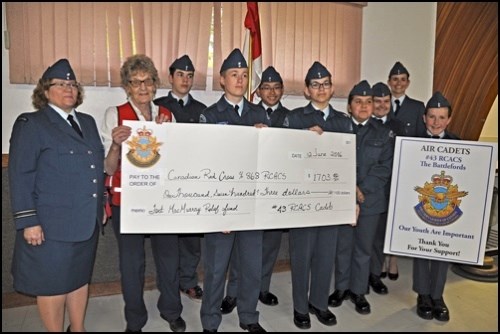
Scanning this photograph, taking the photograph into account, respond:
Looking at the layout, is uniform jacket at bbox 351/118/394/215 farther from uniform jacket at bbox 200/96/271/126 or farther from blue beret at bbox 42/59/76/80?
blue beret at bbox 42/59/76/80

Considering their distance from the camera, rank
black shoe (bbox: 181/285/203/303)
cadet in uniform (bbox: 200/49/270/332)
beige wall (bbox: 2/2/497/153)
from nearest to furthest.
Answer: cadet in uniform (bbox: 200/49/270/332) < black shoe (bbox: 181/285/203/303) < beige wall (bbox: 2/2/497/153)

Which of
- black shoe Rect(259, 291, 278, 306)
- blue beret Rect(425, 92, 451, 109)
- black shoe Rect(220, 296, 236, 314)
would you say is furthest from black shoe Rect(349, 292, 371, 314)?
blue beret Rect(425, 92, 451, 109)

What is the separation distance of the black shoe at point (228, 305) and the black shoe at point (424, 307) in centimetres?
118

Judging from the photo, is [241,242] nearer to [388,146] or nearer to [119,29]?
[388,146]

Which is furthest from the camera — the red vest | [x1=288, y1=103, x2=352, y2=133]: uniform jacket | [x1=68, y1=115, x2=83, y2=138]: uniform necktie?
[x1=288, y1=103, x2=352, y2=133]: uniform jacket

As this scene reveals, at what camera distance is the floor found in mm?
2367

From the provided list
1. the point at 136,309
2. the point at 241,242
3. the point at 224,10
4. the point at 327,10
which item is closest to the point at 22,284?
the point at 136,309

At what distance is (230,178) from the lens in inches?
80.0

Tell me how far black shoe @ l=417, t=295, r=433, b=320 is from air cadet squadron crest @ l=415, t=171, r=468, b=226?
52 centimetres

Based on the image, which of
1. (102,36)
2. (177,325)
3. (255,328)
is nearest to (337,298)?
(255,328)

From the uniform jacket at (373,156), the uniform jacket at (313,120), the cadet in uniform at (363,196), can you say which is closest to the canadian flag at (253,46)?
the uniform jacket at (313,120)

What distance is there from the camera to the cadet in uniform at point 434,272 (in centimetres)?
247

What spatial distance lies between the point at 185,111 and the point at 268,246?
1.07 metres

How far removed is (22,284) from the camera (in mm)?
1825
